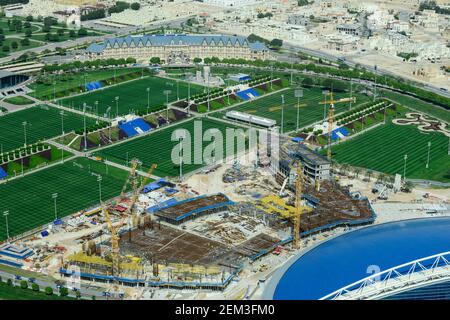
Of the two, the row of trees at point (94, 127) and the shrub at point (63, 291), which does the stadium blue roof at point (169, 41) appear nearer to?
the row of trees at point (94, 127)

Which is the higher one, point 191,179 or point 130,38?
point 130,38

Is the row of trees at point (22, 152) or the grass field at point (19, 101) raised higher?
the grass field at point (19, 101)

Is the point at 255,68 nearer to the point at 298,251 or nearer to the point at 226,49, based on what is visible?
the point at 226,49

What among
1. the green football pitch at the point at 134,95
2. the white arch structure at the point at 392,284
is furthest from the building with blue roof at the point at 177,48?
the white arch structure at the point at 392,284

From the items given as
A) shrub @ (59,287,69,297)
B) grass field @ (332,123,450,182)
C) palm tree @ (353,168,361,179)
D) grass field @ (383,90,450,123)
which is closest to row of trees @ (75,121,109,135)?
grass field @ (332,123,450,182)

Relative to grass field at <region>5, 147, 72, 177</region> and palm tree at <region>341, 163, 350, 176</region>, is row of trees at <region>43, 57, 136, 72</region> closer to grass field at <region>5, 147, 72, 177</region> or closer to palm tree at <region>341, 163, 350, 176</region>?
grass field at <region>5, 147, 72, 177</region>

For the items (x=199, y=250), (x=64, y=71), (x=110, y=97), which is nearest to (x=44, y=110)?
(x=110, y=97)
